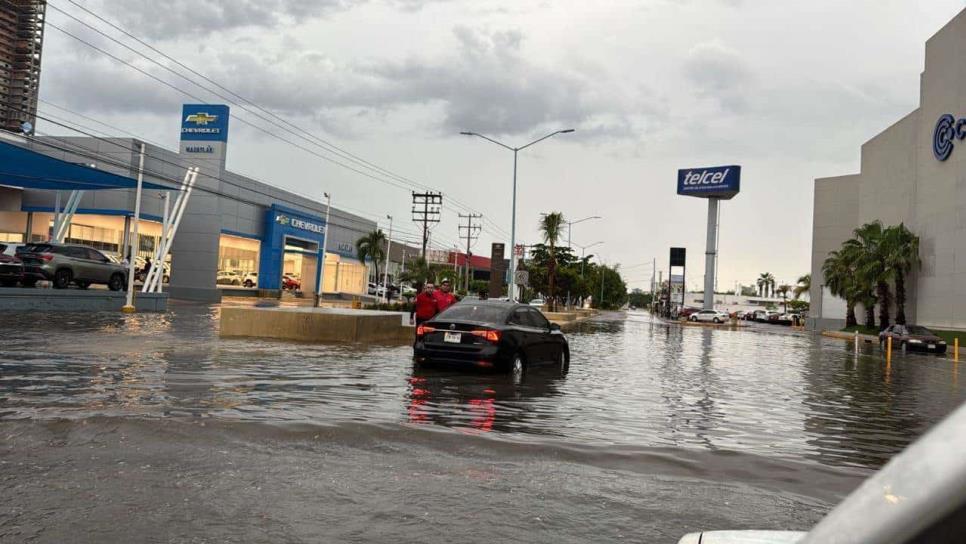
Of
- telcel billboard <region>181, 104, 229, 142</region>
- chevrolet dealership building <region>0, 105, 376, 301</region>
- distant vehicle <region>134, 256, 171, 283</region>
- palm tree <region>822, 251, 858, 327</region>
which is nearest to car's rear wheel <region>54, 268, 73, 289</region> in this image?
chevrolet dealership building <region>0, 105, 376, 301</region>

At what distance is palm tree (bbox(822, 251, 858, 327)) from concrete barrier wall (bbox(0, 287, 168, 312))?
5101 centimetres

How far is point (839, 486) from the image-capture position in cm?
634

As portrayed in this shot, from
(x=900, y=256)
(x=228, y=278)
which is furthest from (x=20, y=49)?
(x=900, y=256)

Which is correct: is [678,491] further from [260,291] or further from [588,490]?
[260,291]

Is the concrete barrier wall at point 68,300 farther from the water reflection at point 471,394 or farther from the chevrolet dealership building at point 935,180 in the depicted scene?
the chevrolet dealership building at point 935,180

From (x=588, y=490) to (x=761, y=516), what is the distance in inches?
49.0

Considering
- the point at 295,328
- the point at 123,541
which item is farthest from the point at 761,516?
the point at 295,328

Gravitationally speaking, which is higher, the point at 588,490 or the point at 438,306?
the point at 438,306

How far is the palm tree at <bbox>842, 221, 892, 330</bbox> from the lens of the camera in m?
54.2

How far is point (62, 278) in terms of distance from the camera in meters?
28.5

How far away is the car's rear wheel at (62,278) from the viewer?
92.9 ft

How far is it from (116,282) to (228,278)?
25.3 m

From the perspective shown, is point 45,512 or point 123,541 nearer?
point 123,541

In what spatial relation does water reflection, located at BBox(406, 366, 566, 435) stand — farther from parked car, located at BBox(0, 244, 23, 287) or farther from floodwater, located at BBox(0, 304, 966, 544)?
parked car, located at BBox(0, 244, 23, 287)
